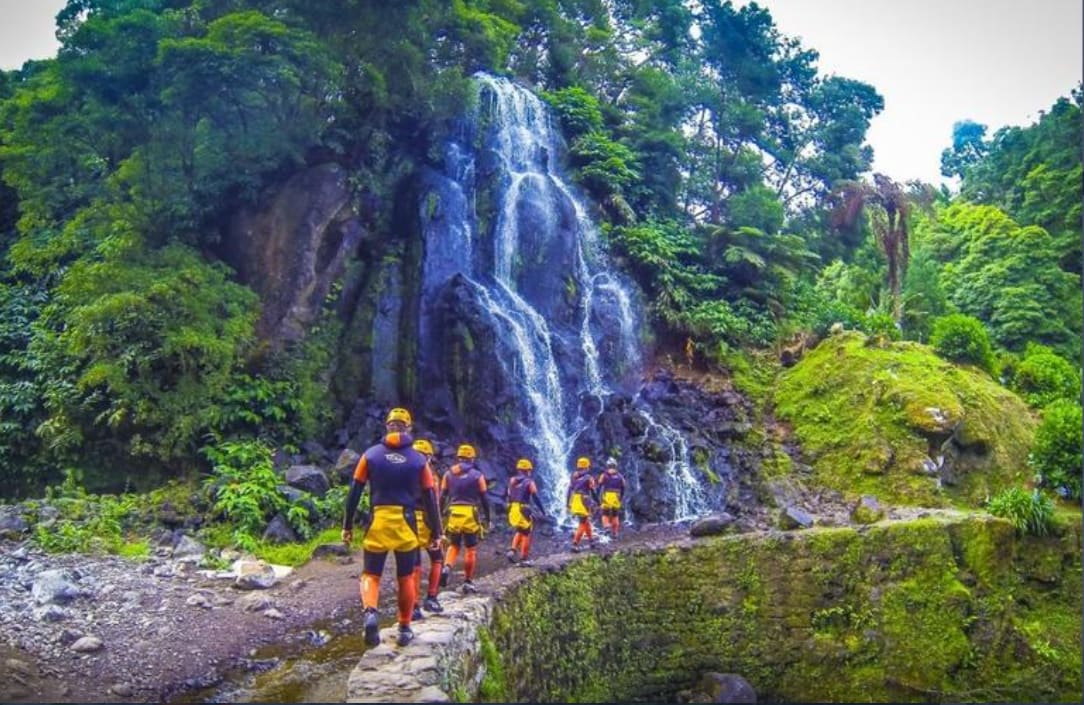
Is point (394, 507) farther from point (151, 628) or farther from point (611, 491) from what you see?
point (611, 491)

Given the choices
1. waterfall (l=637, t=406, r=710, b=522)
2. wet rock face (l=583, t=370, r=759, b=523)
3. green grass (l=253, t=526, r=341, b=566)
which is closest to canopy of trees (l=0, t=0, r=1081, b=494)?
wet rock face (l=583, t=370, r=759, b=523)

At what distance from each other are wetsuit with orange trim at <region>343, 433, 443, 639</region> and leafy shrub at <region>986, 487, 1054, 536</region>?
30.4 ft

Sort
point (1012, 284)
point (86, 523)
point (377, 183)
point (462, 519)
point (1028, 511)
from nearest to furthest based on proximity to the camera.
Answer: point (462, 519) → point (1028, 511) → point (86, 523) → point (377, 183) → point (1012, 284)

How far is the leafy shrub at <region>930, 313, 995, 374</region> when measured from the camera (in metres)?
→ 16.8

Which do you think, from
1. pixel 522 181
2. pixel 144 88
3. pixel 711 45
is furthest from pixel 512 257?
pixel 711 45

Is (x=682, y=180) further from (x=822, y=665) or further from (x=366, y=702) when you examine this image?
(x=366, y=702)

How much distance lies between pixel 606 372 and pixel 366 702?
13834mm

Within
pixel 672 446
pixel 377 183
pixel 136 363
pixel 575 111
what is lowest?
pixel 672 446

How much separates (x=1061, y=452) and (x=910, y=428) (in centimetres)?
307

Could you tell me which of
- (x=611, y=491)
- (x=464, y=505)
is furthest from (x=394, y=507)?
(x=611, y=491)

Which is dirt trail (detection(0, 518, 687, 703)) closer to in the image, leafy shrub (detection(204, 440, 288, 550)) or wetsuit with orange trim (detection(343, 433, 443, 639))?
leafy shrub (detection(204, 440, 288, 550))

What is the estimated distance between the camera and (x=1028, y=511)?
1045 centimetres

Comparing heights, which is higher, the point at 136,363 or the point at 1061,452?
the point at 136,363

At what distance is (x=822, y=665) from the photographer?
9.88 meters
